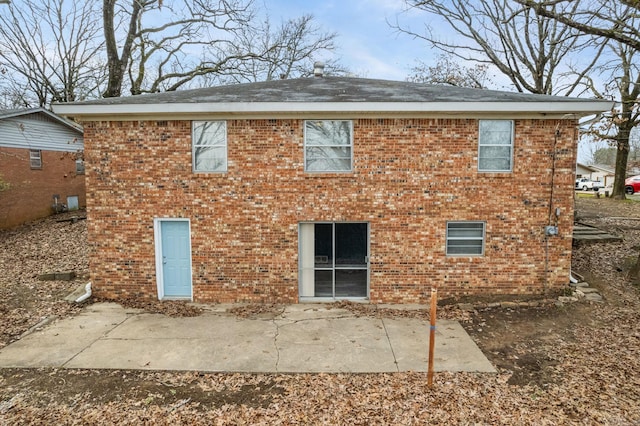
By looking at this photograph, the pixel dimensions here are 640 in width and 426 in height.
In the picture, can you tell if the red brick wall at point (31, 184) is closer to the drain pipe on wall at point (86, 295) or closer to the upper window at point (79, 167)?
the upper window at point (79, 167)

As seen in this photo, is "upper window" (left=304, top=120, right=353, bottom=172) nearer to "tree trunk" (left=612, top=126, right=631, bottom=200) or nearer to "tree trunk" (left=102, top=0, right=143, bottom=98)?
"tree trunk" (left=102, top=0, right=143, bottom=98)

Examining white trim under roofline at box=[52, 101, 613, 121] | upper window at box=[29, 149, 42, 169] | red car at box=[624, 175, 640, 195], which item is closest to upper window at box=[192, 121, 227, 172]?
white trim under roofline at box=[52, 101, 613, 121]

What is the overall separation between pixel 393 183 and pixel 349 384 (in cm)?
464

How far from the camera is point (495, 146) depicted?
Result: 27.7 feet

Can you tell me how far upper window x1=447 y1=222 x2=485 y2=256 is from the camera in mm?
8672

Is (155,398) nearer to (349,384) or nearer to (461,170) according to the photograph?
(349,384)

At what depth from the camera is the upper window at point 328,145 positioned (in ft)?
27.9

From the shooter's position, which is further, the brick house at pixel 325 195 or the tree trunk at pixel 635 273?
the tree trunk at pixel 635 273

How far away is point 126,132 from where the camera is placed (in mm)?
8547

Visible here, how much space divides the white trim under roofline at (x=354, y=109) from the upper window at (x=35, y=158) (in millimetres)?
12803

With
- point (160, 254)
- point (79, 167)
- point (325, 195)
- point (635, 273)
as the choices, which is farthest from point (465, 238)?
point (79, 167)

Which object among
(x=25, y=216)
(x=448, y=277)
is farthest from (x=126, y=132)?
(x=25, y=216)

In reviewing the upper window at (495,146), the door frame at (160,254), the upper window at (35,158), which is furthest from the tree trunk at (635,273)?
the upper window at (35,158)

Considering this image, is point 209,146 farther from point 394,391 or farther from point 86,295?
point 394,391
